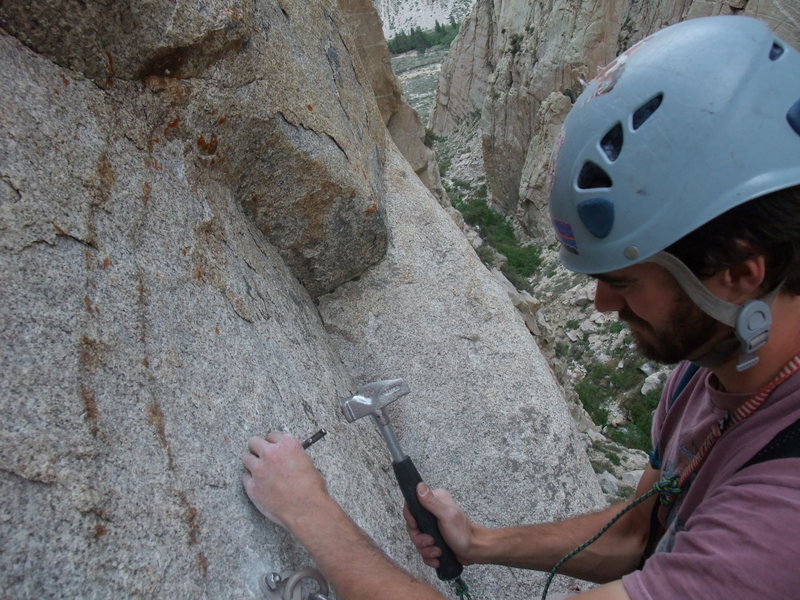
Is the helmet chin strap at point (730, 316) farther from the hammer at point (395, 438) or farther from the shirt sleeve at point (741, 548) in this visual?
the hammer at point (395, 438)

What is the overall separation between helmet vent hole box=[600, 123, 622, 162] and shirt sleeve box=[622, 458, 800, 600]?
84 centimetres

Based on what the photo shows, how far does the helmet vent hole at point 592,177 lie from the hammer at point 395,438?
0.93 meters

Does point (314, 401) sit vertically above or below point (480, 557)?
above

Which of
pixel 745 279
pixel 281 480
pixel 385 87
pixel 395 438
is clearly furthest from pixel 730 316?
pixel 385 87

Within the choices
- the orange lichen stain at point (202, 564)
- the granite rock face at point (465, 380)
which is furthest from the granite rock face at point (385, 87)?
the orange lichen stain at point (202, 564)

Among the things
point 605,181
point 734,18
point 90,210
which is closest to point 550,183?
point 605,181

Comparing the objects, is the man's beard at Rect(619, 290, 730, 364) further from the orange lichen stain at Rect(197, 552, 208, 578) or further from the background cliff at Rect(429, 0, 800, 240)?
the background cliff at Rect(429, 0, 800, 240)

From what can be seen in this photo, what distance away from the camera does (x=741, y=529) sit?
1229 mm

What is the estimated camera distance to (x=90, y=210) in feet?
5.86

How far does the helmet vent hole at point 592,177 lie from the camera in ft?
5.44

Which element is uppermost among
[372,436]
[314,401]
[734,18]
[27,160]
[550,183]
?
[734,18]

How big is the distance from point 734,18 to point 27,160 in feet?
6.43

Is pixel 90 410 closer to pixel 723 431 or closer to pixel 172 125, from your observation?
pixel 172 125

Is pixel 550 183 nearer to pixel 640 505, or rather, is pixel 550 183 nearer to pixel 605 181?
pixel 605 181
